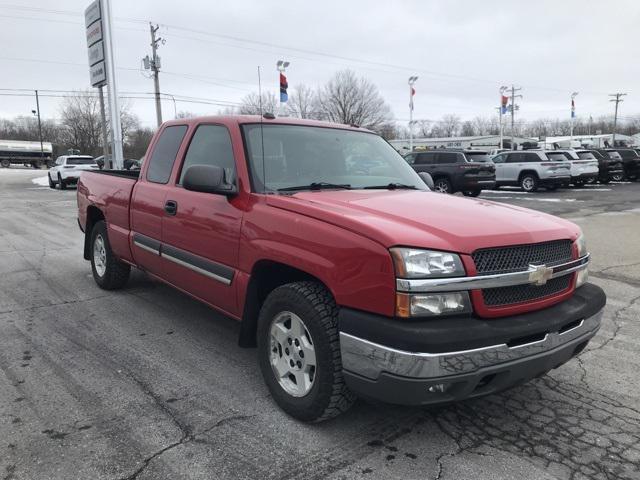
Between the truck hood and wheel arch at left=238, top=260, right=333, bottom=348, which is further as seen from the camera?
wheel arch at left=238, top=260, right=333, bottom=348

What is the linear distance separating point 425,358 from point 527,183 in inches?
875

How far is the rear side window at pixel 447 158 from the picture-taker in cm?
1922

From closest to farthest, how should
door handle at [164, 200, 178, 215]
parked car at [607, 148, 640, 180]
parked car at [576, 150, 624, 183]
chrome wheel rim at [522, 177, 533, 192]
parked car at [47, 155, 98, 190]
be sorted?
1. door handle at [164, 200, 178, 215]
2. chrome wheel rim at [522, 177, 533, 192]
3. parked car at [47, 155, 98, 190]
4. parked car at [576, 150, 624, 183]
5. parked car at [607, 148, 640, 180]

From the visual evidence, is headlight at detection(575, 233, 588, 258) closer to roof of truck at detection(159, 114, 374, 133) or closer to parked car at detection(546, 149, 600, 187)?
roof of truck at detection(159, 114, 374, 133)

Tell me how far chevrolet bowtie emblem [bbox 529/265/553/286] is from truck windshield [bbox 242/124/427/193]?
147cm

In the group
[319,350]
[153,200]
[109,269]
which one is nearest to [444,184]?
[109,269]

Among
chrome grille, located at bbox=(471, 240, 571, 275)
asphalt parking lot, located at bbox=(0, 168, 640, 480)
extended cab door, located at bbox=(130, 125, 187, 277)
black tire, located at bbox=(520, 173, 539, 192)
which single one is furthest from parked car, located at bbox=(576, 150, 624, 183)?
chrome grille, located at bbox=(471, 240, 571, 275)

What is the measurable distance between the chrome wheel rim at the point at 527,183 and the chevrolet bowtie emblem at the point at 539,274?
69.9 ft

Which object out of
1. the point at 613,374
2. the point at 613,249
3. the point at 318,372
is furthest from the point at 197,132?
the point at 613,249

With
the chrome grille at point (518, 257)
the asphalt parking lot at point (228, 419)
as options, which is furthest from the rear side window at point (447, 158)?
the chrome grille at point (518, 257)

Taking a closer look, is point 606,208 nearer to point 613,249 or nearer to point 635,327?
point 613,249

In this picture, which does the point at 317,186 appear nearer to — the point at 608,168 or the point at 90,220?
the point at 90,220

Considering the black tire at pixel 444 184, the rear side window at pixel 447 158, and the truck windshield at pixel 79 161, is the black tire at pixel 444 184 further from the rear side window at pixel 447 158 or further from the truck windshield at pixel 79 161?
the truck windshield at pixel 79 161

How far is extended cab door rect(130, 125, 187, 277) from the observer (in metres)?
4.45
